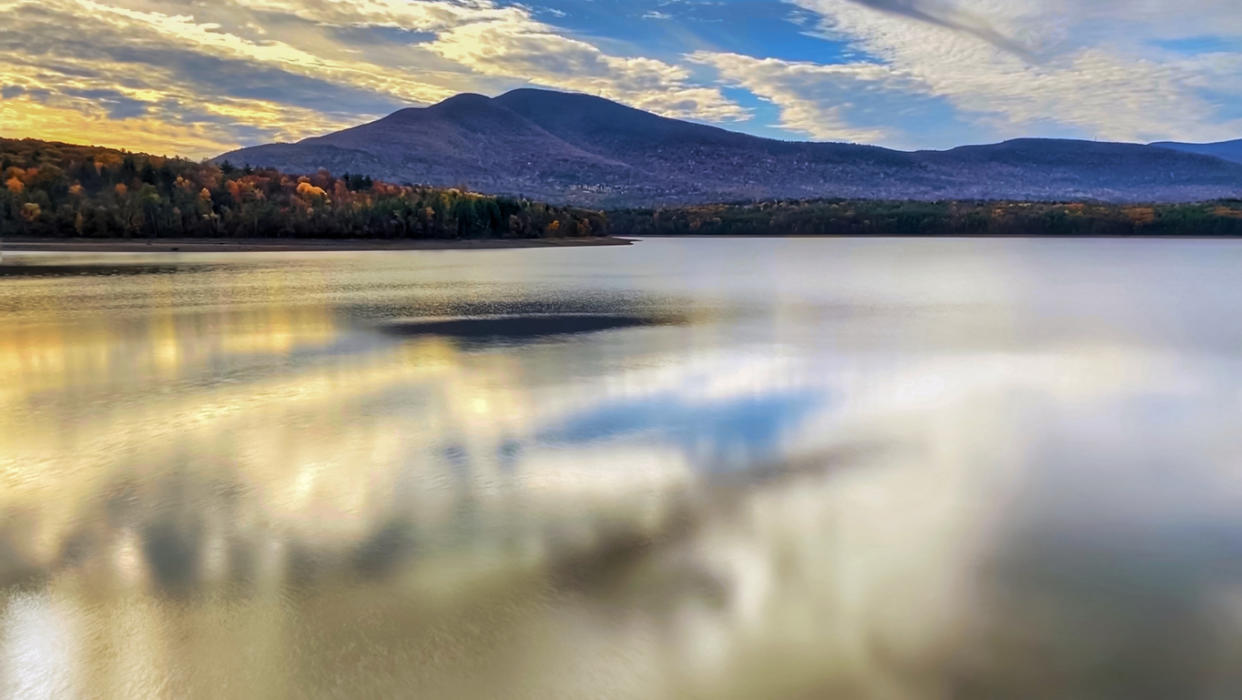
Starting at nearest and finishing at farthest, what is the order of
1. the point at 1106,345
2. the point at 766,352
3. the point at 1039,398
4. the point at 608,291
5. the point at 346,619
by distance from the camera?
the point at 346,619 → the point at 1039,398 → the point at 766,352 → the point at 1106,345 → the point at 608,291

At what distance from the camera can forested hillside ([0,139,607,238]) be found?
225ft

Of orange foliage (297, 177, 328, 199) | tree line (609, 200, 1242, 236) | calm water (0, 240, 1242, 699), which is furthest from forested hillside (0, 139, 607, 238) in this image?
calm water (0, 240, 1242, 699)

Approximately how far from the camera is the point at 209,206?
72.2m

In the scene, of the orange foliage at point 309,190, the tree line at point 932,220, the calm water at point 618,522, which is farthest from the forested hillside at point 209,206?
the calm water at point 618,522

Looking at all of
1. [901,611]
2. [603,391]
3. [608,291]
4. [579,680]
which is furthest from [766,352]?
[608,291]

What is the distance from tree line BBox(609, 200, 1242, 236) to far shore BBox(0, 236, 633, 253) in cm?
4096

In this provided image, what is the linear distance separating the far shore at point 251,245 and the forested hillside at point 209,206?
0.73 metres

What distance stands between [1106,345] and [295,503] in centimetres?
1721

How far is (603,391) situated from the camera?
1273cm

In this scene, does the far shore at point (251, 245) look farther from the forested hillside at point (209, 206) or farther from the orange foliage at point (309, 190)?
the orange foliage at point (309, 190)

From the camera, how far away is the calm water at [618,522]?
186 inches

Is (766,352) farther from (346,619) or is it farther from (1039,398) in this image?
(346,619)

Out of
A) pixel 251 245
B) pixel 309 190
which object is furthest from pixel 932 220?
pixel 251 245

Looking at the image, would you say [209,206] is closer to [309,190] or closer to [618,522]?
[309,190]
